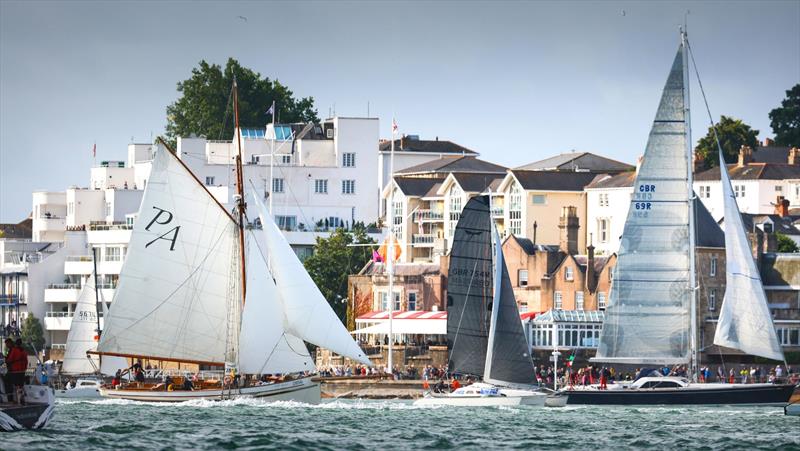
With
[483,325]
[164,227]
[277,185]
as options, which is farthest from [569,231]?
[164,227]

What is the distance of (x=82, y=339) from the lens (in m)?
111

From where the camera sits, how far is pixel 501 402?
83.8 meters

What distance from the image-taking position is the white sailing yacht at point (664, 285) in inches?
3322

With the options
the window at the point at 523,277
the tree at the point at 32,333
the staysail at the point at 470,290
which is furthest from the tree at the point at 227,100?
the staysail at the point at 470,290

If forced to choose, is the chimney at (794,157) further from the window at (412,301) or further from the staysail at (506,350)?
the staysail at (506,350)

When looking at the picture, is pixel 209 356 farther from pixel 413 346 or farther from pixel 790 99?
pixel 790 99

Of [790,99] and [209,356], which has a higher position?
[790,99]

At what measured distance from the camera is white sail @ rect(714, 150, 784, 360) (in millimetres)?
85875

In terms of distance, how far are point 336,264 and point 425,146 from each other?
42.9 m

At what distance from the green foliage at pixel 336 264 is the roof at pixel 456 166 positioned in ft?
69.8

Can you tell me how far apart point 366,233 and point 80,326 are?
35.5 m

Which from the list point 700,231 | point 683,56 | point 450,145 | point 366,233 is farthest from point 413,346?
point 450,145

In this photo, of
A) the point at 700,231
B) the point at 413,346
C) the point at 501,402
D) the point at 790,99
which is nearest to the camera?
the point at 501,402

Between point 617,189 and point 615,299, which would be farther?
point 617,189
